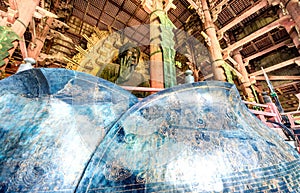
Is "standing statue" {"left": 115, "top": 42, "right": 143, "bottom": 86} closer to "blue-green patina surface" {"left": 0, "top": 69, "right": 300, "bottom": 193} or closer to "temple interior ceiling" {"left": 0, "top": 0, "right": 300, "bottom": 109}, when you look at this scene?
"temple interior ceiling" {"left": 0, "top": 0, "right": 300, "bottom": 109}

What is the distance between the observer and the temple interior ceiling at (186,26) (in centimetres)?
566

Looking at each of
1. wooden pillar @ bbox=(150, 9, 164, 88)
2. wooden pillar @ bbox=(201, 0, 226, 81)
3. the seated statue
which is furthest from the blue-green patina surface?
the seated statue

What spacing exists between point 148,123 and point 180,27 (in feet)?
24.5

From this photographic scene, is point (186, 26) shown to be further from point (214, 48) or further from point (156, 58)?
point (156, 58)

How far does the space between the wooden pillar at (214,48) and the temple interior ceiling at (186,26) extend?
1.16ft

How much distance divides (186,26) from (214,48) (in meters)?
2.76

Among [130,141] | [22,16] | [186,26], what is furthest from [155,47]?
[186,26]

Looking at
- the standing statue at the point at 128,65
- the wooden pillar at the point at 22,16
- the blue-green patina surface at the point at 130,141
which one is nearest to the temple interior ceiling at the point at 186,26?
the standing statue at the point at 128,65

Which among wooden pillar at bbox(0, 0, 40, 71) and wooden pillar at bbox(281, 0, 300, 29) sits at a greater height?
wooden pillar at bbox(281, 0, 300, 29)

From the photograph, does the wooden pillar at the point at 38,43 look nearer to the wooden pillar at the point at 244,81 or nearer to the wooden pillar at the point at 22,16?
the wooden pillar at the point at 22,16

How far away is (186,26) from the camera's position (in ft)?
22.6

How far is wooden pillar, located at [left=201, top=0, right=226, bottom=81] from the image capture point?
4553 millimetres

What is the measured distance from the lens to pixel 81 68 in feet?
19.9

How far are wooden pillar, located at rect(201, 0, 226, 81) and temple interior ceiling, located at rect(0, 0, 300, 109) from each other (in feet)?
1.16
